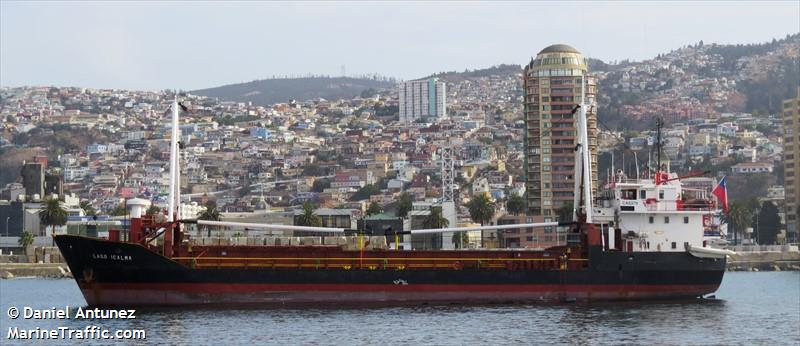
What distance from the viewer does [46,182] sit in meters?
130

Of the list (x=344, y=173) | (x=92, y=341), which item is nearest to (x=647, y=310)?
(x=92, y=341)

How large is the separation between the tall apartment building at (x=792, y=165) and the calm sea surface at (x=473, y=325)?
71.0 meters

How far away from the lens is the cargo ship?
5188cm

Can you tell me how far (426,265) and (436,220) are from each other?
148 ft

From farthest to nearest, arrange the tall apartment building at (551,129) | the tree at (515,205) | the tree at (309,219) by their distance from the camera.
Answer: the tree at (515,205)
the tall apartment building at (551,129)
the tree at (309,219)

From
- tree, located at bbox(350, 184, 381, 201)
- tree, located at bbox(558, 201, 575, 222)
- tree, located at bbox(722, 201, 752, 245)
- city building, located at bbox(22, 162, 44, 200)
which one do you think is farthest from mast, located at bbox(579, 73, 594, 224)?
tree, located at bbox(350, 184, 381, 201)

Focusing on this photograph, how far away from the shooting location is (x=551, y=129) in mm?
116688

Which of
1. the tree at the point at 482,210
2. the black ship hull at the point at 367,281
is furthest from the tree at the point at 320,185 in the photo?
the black ship hull at the point at 367,281

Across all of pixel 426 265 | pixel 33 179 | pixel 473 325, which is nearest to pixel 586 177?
pixel 426 265

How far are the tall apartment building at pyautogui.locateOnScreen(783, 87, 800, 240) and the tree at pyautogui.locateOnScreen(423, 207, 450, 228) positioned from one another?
39.0 meters

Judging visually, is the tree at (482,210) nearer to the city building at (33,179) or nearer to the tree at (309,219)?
the tree at (309,219)

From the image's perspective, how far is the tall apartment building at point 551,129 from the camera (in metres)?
116

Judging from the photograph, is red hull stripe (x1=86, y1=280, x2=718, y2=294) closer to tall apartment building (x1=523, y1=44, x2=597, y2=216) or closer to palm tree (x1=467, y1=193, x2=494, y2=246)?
palm tree (x1=467, y1=193, x2=494, y2=246)

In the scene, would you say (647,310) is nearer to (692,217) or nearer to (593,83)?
(692,217)
